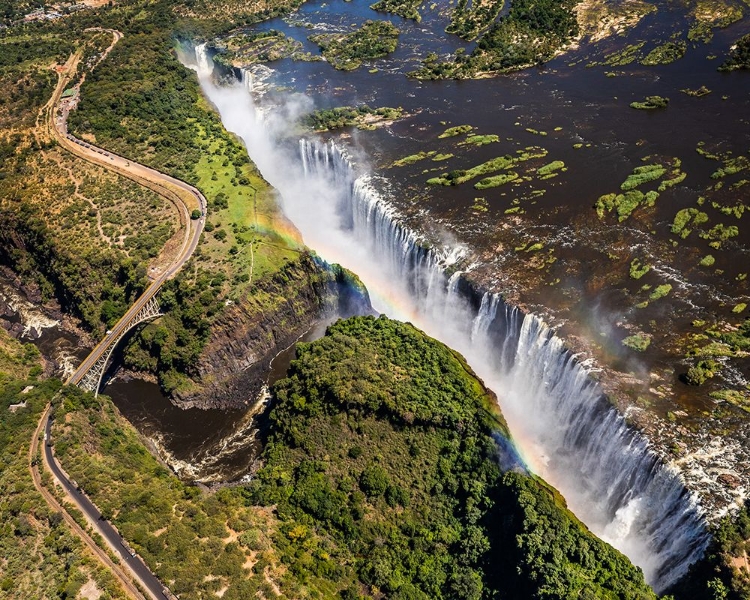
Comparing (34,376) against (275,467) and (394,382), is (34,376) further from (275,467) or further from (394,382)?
(394,382)

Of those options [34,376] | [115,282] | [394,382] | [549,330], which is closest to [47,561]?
[34,376]

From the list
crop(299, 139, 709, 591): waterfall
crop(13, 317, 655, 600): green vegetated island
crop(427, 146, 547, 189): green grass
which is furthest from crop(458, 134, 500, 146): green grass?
crop(13, 317, 655, 600): green vegetated island

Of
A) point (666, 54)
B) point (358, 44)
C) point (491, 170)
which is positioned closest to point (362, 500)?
point (491, 170)

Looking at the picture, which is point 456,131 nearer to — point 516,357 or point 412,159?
point 412,159

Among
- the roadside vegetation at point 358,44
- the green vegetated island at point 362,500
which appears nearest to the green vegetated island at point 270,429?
the green vegetated island at point 362,500

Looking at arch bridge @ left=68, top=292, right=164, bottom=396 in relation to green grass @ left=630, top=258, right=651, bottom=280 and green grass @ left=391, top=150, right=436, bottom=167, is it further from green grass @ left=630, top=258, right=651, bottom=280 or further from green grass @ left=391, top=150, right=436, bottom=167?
green grass @ left=630, top=258, right=651, bottom=280

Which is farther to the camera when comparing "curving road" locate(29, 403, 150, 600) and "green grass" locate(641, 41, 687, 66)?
"green grass" locate(641, 41, 687, 66)

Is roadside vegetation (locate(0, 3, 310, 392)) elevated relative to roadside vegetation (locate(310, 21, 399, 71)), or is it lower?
lower
